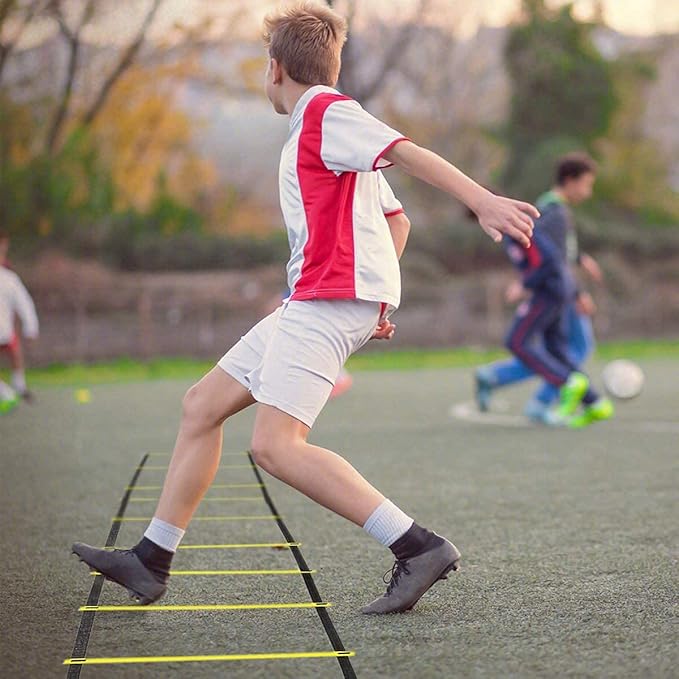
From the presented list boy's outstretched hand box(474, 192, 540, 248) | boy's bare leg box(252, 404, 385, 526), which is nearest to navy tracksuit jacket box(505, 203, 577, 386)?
boy's bare leg box(252, 404, 385, 526)

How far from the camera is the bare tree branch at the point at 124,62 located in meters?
29.2

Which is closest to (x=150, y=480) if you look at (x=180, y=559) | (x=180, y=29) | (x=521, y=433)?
(x=180, y=559)

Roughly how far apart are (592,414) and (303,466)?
21.4 feet

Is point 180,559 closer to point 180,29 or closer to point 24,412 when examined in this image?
point 24,412

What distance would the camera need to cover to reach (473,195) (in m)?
Answer: 3.56

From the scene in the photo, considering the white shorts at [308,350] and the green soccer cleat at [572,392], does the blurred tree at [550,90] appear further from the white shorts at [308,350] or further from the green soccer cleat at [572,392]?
the white shorts at [308,350]

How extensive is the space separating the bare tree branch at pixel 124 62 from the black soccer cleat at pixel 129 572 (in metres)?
26.4

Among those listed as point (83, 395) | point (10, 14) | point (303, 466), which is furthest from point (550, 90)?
point (303, 466)

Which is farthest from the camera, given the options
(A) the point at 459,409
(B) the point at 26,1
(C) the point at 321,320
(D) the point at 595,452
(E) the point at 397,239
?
(B) the point at 26,1

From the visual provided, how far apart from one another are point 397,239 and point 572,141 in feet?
99.4

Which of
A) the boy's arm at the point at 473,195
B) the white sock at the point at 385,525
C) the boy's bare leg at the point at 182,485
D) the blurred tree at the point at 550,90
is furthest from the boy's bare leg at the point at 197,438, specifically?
the blurred tree at the point at 550,90

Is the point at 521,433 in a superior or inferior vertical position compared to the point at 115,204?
superior

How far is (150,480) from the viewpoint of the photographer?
7.15 m

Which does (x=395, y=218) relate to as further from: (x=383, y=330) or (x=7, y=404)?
(x=7, y=404)
